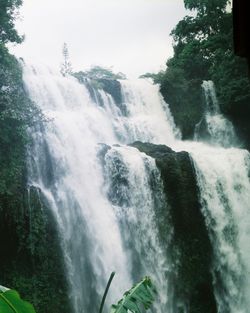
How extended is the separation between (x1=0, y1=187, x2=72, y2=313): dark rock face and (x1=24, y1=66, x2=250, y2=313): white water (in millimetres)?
530

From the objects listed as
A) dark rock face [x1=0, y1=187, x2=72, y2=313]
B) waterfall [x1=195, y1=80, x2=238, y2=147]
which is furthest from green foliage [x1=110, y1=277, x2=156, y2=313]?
waterfall [x1=195, y1=80, x2=238, y2=147]

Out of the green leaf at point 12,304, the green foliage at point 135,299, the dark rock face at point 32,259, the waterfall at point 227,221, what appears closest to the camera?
the green leaf at point 12,304

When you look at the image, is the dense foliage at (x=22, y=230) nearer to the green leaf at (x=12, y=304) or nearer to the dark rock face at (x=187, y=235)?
the dark rock face at (x=187, y=235)

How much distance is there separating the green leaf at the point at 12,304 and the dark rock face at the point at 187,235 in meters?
14.2

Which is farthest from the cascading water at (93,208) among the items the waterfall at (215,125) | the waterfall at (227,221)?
the waterfall at (215,125)

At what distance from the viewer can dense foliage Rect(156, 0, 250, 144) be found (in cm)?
2400

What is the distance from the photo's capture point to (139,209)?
1689cm

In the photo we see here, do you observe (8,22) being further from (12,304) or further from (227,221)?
(12,304)

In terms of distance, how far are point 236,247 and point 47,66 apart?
13.6 metres

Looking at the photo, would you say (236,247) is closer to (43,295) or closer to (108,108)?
(43,295)

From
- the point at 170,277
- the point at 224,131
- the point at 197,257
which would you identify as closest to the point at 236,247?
the point at 197,257

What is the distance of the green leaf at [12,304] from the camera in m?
3.03

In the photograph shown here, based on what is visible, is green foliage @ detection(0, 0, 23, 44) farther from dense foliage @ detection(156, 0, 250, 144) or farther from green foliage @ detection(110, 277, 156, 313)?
green foliage @ detection(110, 277, 156, 313)

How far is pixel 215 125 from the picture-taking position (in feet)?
78.8
